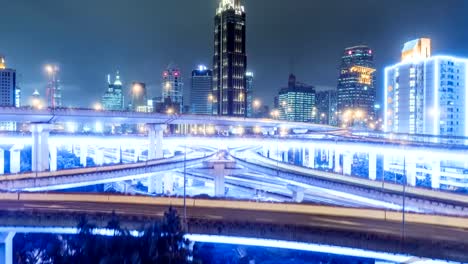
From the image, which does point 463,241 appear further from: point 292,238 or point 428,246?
point 292,238

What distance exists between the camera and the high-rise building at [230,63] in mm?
165000

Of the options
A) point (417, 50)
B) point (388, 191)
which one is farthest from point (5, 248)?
point (417, 50)

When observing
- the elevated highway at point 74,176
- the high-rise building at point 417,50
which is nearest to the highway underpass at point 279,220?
the elevated highway at point 74,176

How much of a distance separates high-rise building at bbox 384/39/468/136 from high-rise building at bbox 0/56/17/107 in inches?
Result: 5160

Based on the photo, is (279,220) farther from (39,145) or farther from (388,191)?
(39,145)

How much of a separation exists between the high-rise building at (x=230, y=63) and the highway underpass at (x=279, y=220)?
5301 inches

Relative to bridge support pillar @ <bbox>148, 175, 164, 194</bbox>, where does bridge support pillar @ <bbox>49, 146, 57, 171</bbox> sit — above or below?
above

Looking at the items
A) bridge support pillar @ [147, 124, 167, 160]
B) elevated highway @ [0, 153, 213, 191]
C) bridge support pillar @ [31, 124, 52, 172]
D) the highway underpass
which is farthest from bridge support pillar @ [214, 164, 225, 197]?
the highway underpass

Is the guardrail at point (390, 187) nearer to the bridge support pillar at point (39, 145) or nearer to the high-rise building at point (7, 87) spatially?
the bridge support pillar at point (39, 145)

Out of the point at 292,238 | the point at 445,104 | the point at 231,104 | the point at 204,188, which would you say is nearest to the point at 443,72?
the point at 445,104

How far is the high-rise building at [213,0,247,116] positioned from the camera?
165000 mm

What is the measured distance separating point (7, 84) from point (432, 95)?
14556cm

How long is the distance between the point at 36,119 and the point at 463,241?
53.6 metres

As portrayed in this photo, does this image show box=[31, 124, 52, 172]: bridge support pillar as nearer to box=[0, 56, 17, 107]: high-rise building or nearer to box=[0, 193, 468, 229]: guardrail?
box=[0, 193, 468, 229]: guardrail
